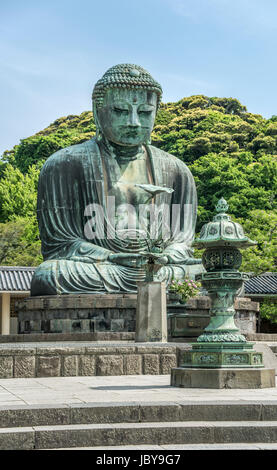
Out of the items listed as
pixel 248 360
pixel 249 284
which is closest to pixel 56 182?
pixel 248 360

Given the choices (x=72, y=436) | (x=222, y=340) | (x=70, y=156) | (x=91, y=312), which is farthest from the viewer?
(x=70, y=156)

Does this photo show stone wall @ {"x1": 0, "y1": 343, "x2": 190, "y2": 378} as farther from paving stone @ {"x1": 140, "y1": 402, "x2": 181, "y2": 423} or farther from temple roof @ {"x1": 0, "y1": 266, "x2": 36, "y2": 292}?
temple roof @ {"x1": 0, "y1": 266, "x2": 36, "y2": 292}

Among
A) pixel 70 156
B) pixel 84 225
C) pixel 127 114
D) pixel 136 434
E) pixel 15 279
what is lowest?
pixel 136 434

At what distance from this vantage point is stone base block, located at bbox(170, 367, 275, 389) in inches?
288

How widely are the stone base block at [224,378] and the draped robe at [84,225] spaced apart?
704 centimetres

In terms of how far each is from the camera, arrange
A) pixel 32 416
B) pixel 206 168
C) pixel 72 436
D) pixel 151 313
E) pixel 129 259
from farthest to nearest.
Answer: pixel 206 168 < pixel 129 259 < pixel 151 313 < pixel 32 416 < pixel 72 436

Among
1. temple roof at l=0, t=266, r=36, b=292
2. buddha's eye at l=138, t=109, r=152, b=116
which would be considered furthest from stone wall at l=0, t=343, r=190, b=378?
temple roof at l=0, t=266, r=36, b=292

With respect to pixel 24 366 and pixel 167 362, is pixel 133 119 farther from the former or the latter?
pixel 24 366

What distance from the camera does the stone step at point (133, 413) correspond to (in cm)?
539

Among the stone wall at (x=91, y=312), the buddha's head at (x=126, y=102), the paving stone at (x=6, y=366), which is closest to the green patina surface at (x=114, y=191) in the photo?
the buddha's head at (x=126, y=102)

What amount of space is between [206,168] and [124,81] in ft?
61.2

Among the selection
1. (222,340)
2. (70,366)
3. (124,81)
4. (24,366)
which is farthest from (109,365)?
(124,81)

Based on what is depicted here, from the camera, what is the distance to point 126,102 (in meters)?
15.4

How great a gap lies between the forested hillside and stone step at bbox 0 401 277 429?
1890 centimetres
